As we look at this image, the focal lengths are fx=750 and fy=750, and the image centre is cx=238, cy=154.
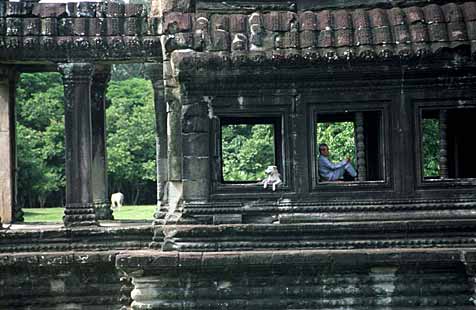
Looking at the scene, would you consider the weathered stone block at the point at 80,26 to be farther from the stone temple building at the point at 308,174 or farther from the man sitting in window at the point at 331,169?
the man sitting in window at the point at 331,169

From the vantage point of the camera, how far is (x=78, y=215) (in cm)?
980

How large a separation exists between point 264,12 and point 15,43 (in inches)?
126

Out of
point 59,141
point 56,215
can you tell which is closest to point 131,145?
point 59,141

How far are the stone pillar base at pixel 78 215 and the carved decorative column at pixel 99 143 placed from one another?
1767mm

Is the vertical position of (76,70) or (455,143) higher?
(76,70)

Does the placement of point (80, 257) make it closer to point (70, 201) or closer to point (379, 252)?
point (70, 201)

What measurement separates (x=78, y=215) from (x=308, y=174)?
3.09 metres

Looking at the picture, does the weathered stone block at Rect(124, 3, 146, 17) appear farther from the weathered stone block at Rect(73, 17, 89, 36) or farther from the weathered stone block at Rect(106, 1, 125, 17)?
the weathered stone block at Rect(73, 17, 89, 36)

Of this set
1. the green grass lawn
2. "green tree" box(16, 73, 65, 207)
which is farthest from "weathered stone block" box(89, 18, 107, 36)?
"green tree" box(16, 73, 65, 207)

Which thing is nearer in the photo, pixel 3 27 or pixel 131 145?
pixel 3 27

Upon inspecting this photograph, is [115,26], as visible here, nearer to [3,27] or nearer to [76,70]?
[76,70]

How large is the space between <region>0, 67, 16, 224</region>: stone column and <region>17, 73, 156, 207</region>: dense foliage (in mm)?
14090

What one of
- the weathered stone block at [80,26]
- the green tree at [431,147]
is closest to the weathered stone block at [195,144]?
the weathered stone block at [80,26]

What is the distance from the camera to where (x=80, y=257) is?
9391mm
